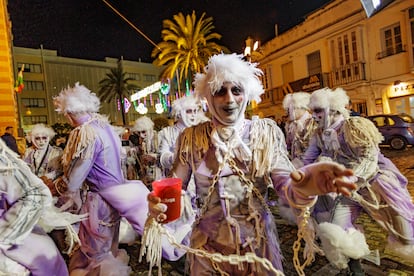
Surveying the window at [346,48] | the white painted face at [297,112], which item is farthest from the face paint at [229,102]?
the window at [346,48]

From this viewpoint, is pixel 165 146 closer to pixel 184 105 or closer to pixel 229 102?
pixel 184 105

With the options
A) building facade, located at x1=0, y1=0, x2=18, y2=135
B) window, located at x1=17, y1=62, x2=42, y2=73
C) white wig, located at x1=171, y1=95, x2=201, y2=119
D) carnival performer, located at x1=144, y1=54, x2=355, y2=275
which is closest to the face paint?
carnival performer, located at x1=144, y1=54, x2=355, y2=275

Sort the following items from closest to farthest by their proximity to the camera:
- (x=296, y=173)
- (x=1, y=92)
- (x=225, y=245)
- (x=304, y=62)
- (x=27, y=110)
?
(x=296, y=173) → (x=225, y=245) → (x=1, y=92) → (x=304, y=62) → (x=27, y=110)

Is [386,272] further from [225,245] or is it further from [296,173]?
[296,173]

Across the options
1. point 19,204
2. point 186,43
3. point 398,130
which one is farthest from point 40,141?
point 186,43

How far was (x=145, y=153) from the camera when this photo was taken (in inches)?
324

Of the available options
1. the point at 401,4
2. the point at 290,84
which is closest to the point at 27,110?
the point at 290,84

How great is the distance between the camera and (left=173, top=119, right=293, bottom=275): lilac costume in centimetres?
198

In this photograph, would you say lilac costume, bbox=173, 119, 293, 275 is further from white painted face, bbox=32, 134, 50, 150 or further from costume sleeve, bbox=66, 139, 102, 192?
white painted face, bbox=32, 134, 50, 150

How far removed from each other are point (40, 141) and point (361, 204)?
5.20 m

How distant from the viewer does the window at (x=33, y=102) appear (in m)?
48.0

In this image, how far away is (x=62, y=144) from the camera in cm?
888

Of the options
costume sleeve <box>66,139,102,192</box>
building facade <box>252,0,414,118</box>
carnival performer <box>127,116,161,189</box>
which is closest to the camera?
costume sleeve <box>66,139,102,192</box>

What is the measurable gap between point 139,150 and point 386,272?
23.2 feet
